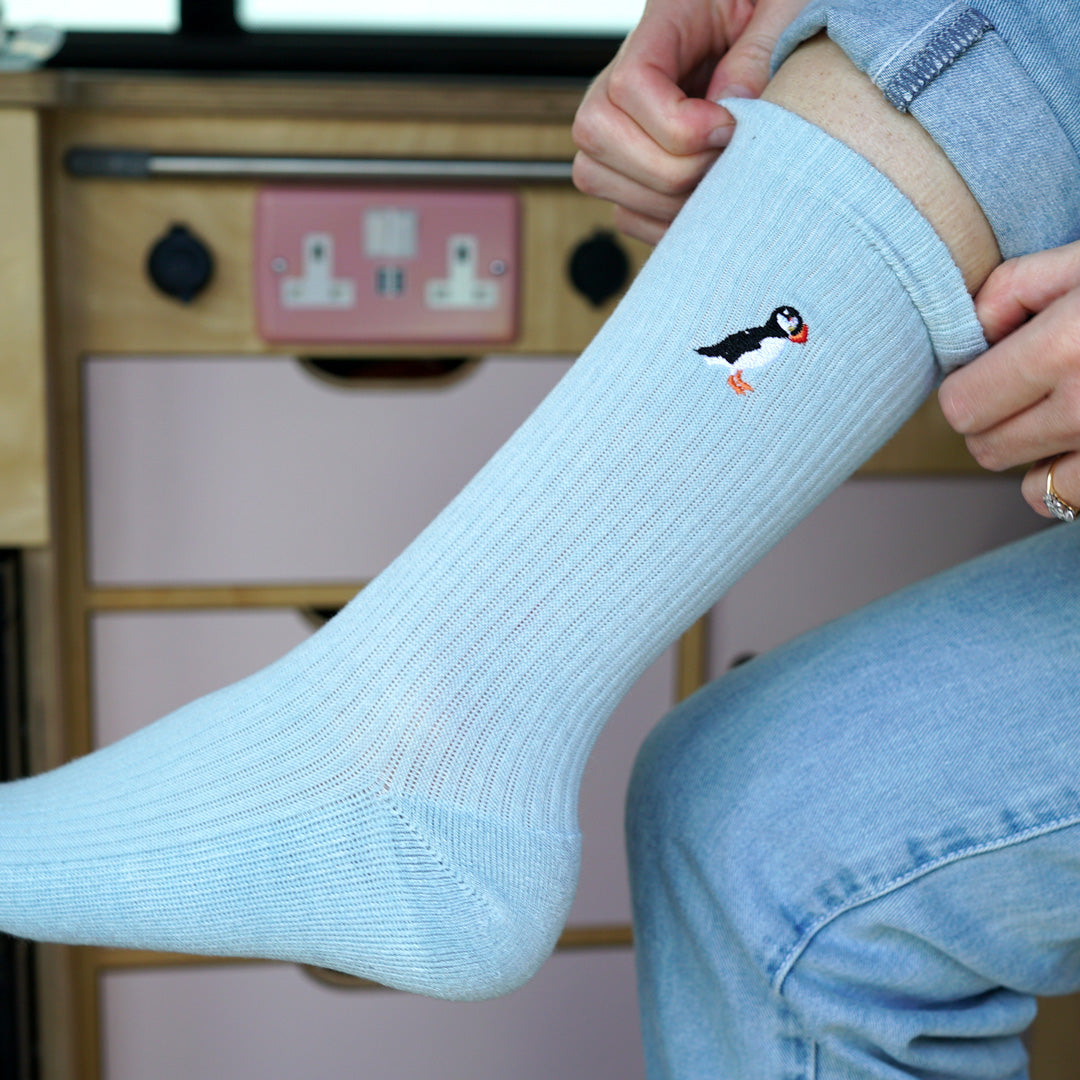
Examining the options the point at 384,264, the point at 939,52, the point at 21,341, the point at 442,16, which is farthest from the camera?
the point at 442,16

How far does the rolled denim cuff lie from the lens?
456 millimetres

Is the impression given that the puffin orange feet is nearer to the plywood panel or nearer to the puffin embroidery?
the puffin embroidery

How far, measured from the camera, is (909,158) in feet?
1.54

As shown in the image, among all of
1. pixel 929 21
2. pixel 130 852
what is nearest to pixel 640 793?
pixel 130 852

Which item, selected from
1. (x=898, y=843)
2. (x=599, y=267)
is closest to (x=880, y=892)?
(x=898, y=843)

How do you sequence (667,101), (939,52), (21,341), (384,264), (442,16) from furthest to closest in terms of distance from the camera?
(442,16), (384,264), (21,341), (667,101), (939,52)

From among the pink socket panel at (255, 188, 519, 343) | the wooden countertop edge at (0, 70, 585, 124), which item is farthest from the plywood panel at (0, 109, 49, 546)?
the pink socket panel at (255, 188, 519, 343)

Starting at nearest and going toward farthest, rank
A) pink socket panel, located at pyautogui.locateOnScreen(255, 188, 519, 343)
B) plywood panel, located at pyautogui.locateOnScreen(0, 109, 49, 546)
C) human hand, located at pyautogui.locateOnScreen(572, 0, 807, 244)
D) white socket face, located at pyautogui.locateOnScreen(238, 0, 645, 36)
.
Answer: human hand, located at pyautogui.locateOnScreen(572, 0, 807, 244) < plywood panel, located at pyautogui.locateOnScreen(0, 109, 49, 546) < pink socket panel, located at pyautogui.locateOnScreen(255, 188, 519, 343) < white socket face, located at pyautogui.locateOnScreen(238, 0, 645, 36)

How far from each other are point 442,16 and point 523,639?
42.2 inches

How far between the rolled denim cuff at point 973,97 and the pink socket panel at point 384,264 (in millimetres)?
554

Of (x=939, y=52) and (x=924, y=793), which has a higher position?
(x=939, y=52)

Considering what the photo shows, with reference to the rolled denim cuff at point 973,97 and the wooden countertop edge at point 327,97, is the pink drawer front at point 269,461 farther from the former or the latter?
the rolled denim cuff at point 973,97

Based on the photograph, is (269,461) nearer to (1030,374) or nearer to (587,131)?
(587,131)

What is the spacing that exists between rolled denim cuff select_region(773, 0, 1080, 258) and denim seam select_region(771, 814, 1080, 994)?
25cm
